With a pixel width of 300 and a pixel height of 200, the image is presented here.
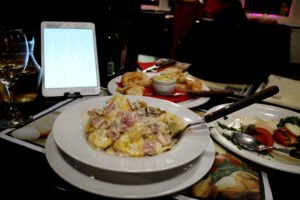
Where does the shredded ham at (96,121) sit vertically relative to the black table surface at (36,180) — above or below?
above

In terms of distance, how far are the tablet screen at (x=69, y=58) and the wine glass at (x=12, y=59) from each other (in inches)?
9.2

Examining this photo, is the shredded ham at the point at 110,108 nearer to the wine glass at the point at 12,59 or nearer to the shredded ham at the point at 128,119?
the shredded ham at the point at 128,119

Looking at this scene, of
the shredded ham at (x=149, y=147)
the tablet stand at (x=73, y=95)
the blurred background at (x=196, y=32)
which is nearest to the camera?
the shredded ham at (x=149, y=147)

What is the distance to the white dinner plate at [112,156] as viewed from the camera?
1.77ft

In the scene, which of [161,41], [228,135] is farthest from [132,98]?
[161,41]

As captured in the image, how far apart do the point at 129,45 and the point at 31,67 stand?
788 millimetres

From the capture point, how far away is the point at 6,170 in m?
0.65

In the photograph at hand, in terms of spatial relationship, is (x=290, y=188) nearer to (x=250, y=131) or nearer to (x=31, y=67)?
(x=250, y=131)

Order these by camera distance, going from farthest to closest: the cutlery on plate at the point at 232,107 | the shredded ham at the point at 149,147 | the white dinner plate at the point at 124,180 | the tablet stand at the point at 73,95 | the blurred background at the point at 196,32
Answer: the blurred background at the point at 196,32 → the tablet stand at the point at 73,95 → the cutlery on plate at the point at 232,107 → the shredded ham at the point at 149,147 → the white dinner plate at the point at 124,180

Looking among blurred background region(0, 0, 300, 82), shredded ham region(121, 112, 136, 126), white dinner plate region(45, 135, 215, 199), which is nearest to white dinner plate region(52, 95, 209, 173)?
white dinner plate region(45, 135, 215, 199)

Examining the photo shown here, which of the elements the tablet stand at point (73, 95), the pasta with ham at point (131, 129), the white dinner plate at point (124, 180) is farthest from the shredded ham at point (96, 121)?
the tablet stand at point (73, 95)

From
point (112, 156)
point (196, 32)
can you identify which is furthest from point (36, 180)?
point (196, 32)

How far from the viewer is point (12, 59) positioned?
83 cm

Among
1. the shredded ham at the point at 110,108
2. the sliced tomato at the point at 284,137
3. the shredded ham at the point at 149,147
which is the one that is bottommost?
the sliced tomato at the point at 284,137
